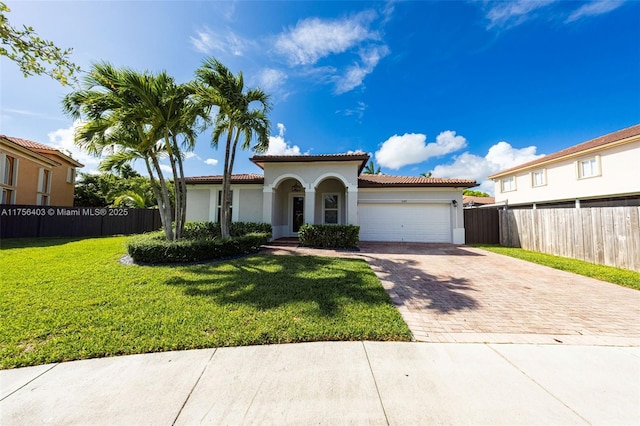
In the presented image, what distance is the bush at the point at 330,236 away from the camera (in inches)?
447

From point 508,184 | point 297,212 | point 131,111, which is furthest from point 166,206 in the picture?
point 508,184

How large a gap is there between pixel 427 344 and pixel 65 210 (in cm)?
2111

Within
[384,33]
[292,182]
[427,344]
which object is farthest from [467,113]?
[427,344]

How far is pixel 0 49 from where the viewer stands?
342 centimetres

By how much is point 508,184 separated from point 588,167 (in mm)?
6376

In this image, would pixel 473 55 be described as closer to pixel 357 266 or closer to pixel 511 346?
pixel 357 266

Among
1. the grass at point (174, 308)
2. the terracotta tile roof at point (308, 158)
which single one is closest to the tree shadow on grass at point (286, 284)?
the grass at point (174, 308)

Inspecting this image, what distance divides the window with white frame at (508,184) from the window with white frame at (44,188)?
38547 millimetres

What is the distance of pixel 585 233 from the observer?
8750mm

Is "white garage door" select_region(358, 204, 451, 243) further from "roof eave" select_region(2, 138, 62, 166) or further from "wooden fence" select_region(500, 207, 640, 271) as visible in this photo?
"roof eave" select_region(2, 138, 62, 166)

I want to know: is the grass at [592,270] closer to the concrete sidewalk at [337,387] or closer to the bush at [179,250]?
the concrete sidewalk at [337,387]

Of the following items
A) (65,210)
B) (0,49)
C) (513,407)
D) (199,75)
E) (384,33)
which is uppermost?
(384,33)

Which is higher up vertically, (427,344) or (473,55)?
(473,55)

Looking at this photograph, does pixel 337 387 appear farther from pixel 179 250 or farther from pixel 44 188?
pixel 44 188
